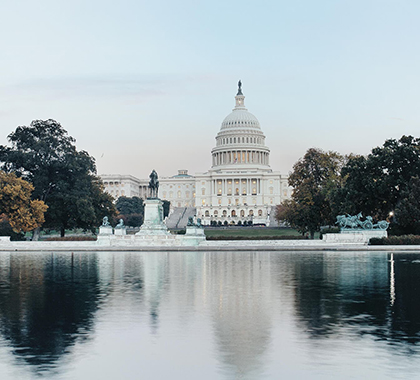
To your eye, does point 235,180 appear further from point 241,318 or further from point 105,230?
point 241,318

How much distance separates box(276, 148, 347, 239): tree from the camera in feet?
188

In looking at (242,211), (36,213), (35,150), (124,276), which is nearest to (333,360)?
(124,276)

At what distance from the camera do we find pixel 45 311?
13094 mm

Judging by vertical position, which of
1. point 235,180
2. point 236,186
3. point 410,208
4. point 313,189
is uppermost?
point 235,180

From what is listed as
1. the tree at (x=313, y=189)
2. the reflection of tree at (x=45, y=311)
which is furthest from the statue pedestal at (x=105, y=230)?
the reflection of tree at (x=45, y=311)

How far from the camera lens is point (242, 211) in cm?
16400

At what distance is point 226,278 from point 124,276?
4.01 metres

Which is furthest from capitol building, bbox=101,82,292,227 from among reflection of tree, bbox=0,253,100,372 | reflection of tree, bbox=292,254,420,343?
reflection of tree, bbox=0,253,100,372

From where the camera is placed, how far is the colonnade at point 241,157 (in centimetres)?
17832

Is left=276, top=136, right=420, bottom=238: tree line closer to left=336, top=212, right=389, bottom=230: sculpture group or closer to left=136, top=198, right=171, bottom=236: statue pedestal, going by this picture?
left=336, top=212, right=389, bottom=230: sculpture group

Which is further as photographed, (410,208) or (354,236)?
(410,208)

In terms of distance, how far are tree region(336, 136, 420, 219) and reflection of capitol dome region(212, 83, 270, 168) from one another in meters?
124

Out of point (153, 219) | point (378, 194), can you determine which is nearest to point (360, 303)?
point (153, 219)

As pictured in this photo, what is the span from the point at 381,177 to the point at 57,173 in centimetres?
3388
